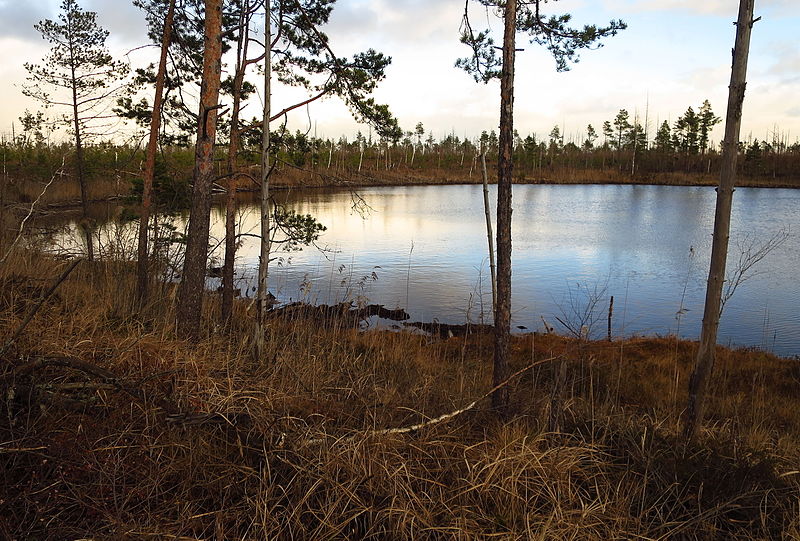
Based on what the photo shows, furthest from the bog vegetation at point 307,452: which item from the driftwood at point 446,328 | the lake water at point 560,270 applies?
the driftwood at point 446,328

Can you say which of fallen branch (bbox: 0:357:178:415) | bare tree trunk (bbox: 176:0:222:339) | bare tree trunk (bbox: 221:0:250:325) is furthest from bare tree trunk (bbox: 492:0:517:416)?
bare tree trunk (bbox: 221:0:250:325)

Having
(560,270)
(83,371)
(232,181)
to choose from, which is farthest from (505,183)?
(560,270)

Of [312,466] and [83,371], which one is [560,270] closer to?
[312,466]

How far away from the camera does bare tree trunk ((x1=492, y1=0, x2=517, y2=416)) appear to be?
450 cm

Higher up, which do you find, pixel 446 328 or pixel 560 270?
pixel 560 270

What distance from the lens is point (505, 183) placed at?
14.8 ft

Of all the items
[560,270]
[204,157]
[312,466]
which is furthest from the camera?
[560,270]

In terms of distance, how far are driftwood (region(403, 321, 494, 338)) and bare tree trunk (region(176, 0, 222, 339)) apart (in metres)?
6.11

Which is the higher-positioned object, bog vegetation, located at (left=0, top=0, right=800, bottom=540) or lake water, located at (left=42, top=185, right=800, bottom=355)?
bog vegetation, located at (left=0, top=0, right=800, bottom=540)

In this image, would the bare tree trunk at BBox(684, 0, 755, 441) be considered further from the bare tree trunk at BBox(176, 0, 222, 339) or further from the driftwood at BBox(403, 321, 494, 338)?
the driftwood at BBox(403, 321, 494, 338)

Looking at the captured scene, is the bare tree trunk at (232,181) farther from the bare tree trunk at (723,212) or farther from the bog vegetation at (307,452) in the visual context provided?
the bare tree trunk at (723,212)

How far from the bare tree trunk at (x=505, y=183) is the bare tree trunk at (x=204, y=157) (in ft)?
8.87

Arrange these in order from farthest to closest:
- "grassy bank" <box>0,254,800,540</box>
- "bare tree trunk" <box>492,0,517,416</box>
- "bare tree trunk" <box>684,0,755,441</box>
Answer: "bare tree trunk" <box>492,0,517,416</box>, "bare tree trunk" <box>684,0,755,441</box>, "grassy bank" <box>0,254,800,540</box>

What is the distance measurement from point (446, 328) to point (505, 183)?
7.42 meters
